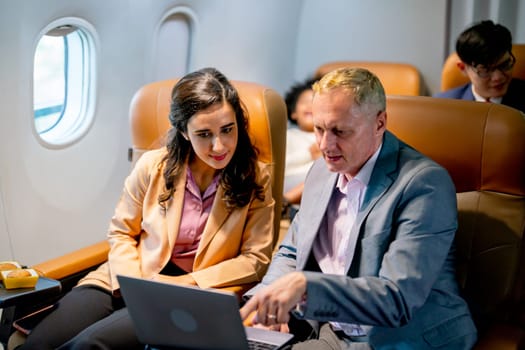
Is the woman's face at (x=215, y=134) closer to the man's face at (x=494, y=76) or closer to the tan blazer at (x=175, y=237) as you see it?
the tan blazer at (x=175, y=237)

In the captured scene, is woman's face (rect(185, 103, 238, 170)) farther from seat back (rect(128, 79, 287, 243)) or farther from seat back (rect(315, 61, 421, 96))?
seat back (rect(315, 61, 421, 96))

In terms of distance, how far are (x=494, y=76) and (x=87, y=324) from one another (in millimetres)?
2058

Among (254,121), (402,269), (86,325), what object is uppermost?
(254,121)

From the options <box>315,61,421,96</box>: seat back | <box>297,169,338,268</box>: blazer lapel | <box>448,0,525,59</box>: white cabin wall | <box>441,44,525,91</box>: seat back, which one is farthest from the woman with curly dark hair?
<box>448,0,525,59</box>: white cabin wall

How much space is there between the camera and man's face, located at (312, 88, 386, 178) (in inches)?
79.8

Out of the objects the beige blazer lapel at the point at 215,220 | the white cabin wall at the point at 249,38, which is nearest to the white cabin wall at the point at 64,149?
the white cabin wall at the point at 249,38

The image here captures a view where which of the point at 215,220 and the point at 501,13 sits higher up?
the point at 501,13

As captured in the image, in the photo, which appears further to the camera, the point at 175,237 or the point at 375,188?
the point at 175,237

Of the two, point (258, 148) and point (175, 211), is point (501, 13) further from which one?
point (175, 211)

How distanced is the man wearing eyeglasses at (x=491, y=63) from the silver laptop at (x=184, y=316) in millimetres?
1903

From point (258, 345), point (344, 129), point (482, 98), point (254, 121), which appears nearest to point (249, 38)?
point (482, 98)

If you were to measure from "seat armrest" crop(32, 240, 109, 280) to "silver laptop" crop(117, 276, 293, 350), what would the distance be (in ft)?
2.32

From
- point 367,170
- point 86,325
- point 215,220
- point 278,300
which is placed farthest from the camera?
point 215,220

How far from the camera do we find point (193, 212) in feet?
8.70
